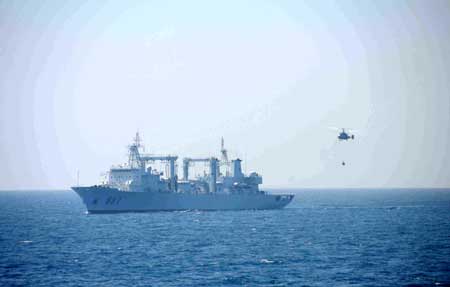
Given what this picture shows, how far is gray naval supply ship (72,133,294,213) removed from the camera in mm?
108188

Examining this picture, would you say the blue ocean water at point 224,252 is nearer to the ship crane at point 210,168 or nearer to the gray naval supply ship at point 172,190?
the gray naval supply ship at point 172,190

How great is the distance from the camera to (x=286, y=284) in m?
46.8

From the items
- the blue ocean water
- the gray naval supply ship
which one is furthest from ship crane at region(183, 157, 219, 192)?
the blue ocean water

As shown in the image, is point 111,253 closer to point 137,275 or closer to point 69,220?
point 137,275

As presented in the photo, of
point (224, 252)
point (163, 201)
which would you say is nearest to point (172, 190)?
point (163, 201)

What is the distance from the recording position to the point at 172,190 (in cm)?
11975

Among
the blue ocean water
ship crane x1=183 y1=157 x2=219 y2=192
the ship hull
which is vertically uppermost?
ship crane x1=183 y1=157 x2=219 y2=192

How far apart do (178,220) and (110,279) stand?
165 feet

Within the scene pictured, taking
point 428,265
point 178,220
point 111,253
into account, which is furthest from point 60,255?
point 178,220

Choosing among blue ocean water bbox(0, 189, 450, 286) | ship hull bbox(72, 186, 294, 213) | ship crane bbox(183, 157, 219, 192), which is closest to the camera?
blue ocean water bbox(0, 189, 450, 286)

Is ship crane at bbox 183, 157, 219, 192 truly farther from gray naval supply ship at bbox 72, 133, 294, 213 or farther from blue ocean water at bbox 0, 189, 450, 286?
blue ocean water at bbox 0, 189, 450, 286

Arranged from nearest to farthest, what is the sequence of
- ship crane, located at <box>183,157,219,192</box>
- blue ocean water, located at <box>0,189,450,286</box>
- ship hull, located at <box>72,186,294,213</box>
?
blue ocean water, located at <box>0,189,450,286</box>, ship hull, located at <box>72,186,294,213</box>, ship crane, located at <box>183,157,219,192</box>

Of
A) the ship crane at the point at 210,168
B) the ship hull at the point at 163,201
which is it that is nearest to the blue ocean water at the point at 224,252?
the ship hull at the point at 163,201

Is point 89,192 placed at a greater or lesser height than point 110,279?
greater
